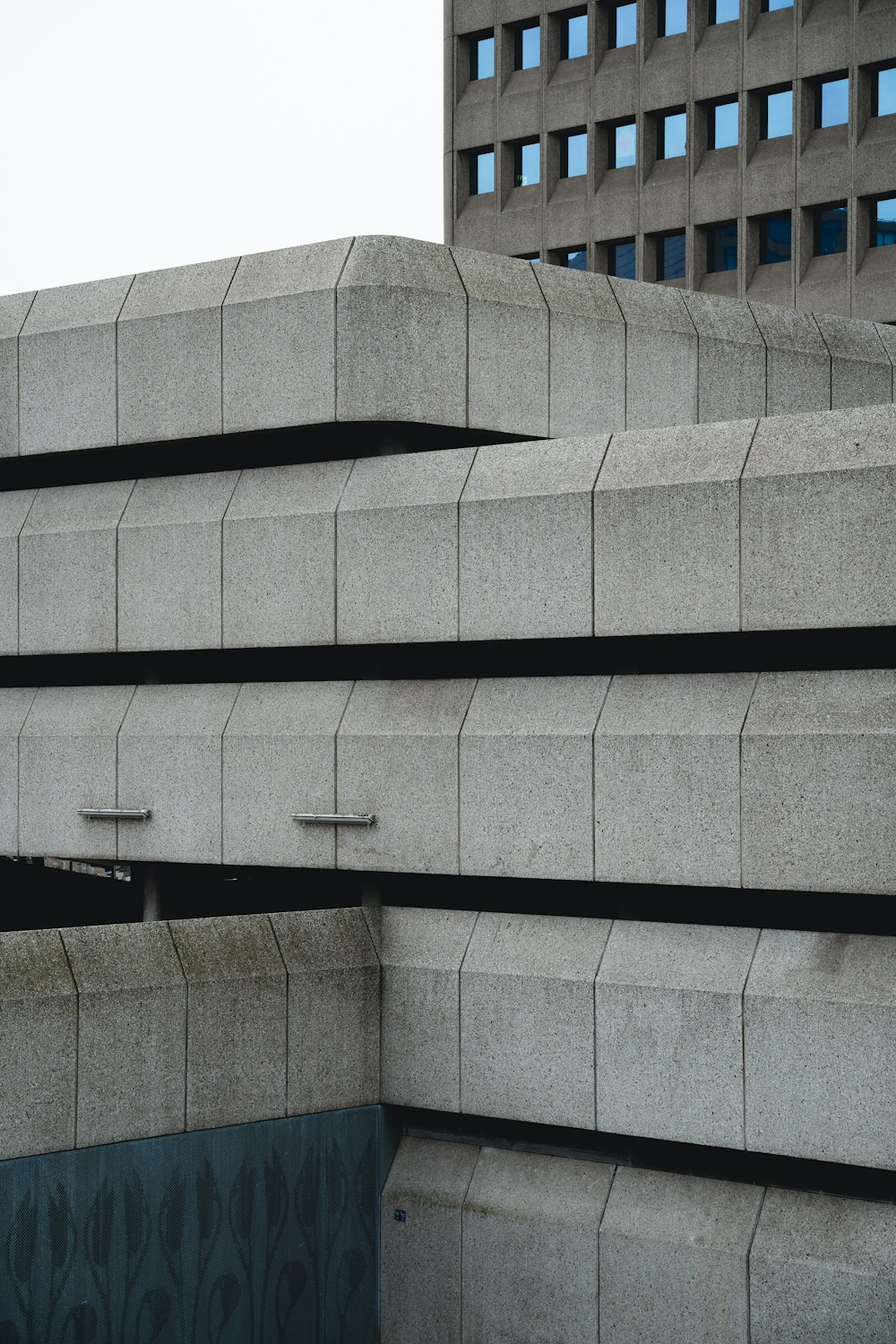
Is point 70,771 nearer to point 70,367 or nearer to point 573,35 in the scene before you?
point 70,367

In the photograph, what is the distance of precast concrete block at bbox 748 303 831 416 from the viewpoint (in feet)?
64.8

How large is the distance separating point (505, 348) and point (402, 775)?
4520mm

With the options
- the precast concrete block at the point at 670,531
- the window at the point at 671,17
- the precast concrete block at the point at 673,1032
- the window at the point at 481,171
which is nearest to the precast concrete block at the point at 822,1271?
the precast concrete block at the point at 673,1032

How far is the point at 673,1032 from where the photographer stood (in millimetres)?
15375

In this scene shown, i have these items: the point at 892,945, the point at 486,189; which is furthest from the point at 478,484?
the point at 486,189

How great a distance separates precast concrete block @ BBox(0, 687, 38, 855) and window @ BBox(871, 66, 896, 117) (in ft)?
99.4

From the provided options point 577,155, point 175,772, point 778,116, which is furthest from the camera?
point 577,155

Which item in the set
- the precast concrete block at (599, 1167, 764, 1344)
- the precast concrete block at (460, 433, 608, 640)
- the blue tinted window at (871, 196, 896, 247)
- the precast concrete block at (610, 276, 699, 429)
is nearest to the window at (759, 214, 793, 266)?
the blue tinted window at (871, 196, 896, 247)

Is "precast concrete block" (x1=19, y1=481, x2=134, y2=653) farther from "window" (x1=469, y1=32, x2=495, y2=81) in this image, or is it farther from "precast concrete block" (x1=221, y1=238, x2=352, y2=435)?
"window" (x1=469, y1=32, x2=495, y2=81)

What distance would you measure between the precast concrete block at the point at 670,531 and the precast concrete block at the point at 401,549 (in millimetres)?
1587

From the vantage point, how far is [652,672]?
1625 cm

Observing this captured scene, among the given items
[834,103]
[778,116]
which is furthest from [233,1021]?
[778,116]

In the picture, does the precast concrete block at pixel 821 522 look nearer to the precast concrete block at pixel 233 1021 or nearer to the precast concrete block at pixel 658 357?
the precast concrete block at pixel 658 357

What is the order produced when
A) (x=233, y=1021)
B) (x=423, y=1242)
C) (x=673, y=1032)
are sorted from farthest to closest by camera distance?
(x=423, y=1242) → (x=233, y=1021) → (x=673, y=1032)
